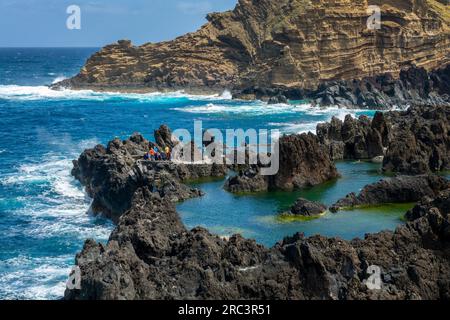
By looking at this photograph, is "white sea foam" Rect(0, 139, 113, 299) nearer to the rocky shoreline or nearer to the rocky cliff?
the rocky shoreline

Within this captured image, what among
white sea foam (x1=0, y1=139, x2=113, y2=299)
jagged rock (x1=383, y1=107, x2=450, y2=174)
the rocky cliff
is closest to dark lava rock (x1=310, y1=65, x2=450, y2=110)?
the rocky cliff

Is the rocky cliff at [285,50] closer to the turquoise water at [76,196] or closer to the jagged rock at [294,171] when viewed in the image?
the turquoise water at [76,196]

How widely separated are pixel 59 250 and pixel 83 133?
4423 centimetres

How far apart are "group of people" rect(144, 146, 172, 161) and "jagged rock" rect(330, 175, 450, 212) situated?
15.1m

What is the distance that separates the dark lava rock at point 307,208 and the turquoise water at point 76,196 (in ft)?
2.39

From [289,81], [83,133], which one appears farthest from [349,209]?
[289,81]

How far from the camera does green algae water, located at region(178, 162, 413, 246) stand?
3141 cm

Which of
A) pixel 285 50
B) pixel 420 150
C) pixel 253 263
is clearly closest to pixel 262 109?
pixel 285 50

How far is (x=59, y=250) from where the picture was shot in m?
32.5

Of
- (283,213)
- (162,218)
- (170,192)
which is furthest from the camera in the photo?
(170,192)

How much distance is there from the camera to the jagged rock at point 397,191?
119 feet

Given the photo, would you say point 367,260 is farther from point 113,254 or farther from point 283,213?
point 283,213

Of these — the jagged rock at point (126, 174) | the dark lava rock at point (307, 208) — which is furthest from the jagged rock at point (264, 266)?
the jagged rock at point (126, 174)

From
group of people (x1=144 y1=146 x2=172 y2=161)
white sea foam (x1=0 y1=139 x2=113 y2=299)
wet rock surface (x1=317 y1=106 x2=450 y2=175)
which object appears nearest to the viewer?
white sea foam (x1=0 y1=139 x2=113 y2=299)
